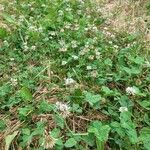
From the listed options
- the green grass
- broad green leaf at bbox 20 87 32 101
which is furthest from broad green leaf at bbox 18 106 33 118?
broad green leaf at bbox 20 87 32 101

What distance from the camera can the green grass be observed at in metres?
2.62

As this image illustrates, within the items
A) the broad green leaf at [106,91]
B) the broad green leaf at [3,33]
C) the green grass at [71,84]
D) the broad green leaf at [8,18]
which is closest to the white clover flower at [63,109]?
the green grass at [71,84]

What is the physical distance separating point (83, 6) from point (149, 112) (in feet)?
6.37

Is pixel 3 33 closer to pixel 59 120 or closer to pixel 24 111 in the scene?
pixel 24 111

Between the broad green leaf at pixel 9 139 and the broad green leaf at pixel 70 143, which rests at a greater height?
the broad green leaf at pixel 70 143

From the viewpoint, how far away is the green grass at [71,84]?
2.62 m

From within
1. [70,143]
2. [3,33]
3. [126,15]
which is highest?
[70,143]

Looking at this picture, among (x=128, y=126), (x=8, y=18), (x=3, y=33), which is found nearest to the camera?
(x=128, y=126)

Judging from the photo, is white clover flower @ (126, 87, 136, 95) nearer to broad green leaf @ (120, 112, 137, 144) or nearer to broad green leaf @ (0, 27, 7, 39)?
broad green leaf @ (120, 112, 137, 144)

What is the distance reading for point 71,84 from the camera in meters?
3.02

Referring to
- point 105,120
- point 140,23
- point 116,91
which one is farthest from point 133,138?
point 140,23

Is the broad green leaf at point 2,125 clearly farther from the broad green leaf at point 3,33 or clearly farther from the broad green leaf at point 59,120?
the broad green leaf at point 3,33

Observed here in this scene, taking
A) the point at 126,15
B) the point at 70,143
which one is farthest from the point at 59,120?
the point at 126,15

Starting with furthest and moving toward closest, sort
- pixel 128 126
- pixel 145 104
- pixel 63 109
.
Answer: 1. pixel 145 104
2. pixel 63 109
3. pixel 128 126
